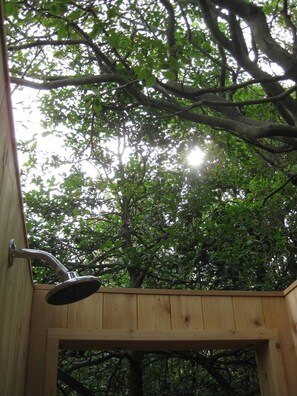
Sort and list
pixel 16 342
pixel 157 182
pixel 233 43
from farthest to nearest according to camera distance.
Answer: pixel 157 182 → pixel 233 43 → pixel 16 342

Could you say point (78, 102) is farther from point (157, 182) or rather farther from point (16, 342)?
point (16, 342)

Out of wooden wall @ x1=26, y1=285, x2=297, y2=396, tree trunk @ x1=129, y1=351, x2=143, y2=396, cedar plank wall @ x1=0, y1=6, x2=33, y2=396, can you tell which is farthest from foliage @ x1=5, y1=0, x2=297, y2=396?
cedar plank wall @ x1=0, y1=6, x2=33, y2=396

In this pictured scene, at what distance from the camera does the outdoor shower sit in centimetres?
140

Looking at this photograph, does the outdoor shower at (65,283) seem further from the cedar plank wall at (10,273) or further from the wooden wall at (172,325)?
the wooden wall at (172,325)

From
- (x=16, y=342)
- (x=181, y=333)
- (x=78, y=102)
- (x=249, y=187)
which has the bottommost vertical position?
(x=16, y=342)

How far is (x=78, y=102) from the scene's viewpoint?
432 centimetres

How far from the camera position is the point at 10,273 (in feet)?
4.82

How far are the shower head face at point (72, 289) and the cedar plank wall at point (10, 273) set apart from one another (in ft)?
0.53

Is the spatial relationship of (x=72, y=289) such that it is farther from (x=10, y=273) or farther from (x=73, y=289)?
(x=10, y=273)

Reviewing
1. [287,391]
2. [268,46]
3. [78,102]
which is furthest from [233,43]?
[287,391]

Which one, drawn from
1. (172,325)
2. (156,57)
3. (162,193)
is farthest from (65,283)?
(162,193)

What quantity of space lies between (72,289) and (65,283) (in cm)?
6

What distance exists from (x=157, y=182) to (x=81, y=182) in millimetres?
882

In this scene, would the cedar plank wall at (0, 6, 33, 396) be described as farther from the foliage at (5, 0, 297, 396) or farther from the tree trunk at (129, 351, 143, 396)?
the tree trunk at (129, 351, 143, 396)
